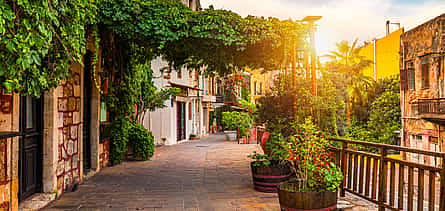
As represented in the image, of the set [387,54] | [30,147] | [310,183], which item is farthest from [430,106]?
[30,147]

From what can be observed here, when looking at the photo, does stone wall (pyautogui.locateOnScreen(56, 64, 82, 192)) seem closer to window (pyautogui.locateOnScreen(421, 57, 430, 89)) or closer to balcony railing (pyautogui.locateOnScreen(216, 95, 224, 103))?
window (pyautogui.locateOnScreen(421, 57, 430, 89))

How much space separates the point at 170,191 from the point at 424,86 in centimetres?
1455

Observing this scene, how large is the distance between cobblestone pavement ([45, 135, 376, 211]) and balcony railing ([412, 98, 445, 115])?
10.5 metres

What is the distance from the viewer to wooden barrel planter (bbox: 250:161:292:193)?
17.7ft

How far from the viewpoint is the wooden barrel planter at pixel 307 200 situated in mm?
3723

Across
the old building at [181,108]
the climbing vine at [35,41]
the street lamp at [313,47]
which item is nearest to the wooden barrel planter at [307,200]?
the street lamp at [313,47]

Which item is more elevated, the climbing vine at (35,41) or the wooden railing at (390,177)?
the climbing vine at (35,41)

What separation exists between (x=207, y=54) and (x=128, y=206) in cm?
308

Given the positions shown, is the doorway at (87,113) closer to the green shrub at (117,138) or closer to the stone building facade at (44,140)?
the stone building facade at (44,140)

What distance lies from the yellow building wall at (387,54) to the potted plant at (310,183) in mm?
→ 19688

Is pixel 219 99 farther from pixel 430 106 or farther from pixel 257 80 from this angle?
pixel 430 106

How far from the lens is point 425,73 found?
15.5 m

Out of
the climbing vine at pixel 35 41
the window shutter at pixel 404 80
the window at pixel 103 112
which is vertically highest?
the window shutter at pixel 404 80

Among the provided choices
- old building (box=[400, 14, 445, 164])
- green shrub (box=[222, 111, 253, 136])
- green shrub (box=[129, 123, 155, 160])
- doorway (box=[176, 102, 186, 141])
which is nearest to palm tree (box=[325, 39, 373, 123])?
old building (box=[400, 14, 445, 164])
